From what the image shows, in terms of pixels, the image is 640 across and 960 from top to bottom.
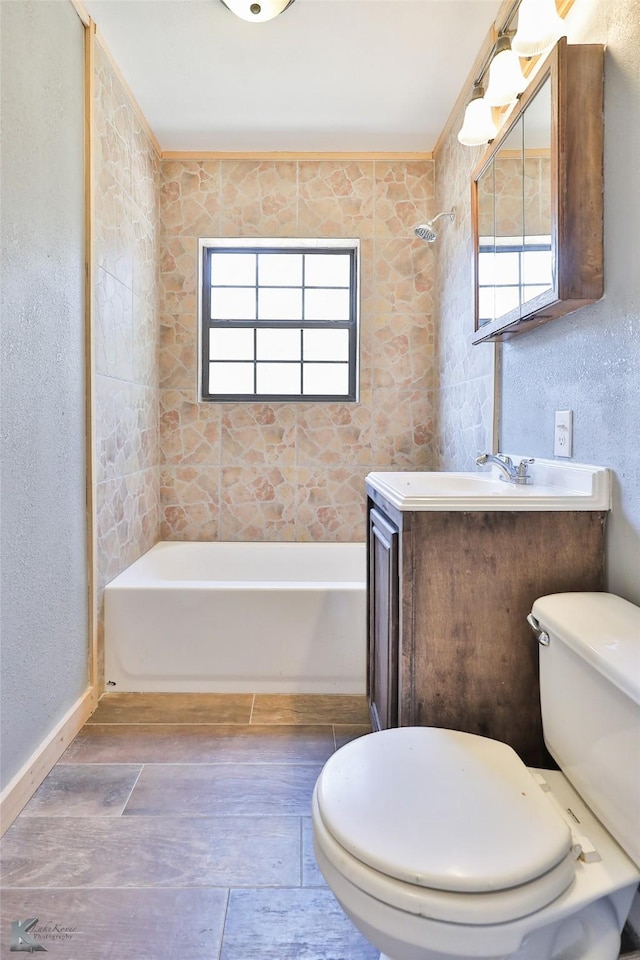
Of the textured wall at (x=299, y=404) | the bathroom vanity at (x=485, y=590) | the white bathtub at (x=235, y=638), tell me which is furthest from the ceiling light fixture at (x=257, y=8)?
the white bathtub at (x=235, y=638)

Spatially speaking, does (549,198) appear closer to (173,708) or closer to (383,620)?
(383,620)

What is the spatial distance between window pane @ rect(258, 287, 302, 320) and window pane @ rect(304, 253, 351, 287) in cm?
12

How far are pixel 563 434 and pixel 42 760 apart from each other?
1776 mm

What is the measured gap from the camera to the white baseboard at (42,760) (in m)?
1.40

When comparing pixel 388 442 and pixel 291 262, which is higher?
pixel 291 262

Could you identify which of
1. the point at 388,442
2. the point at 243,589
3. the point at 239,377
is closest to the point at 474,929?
the point at 243,589

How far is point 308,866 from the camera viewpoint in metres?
1.28

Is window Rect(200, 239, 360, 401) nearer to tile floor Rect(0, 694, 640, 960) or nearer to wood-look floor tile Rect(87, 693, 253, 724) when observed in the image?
wood-look floor tile Rect(87, 693, 253, 724)

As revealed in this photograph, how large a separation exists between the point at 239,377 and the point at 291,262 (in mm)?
743

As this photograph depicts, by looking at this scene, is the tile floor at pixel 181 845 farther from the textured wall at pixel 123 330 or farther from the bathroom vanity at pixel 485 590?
the textured wall at pixel 123 330

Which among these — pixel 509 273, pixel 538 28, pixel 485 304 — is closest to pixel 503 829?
pixel 509 273

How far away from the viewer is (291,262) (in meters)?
3.10

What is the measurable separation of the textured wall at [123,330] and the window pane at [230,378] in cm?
34

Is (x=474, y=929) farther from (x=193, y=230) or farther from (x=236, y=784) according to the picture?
(x=193, y=230)
